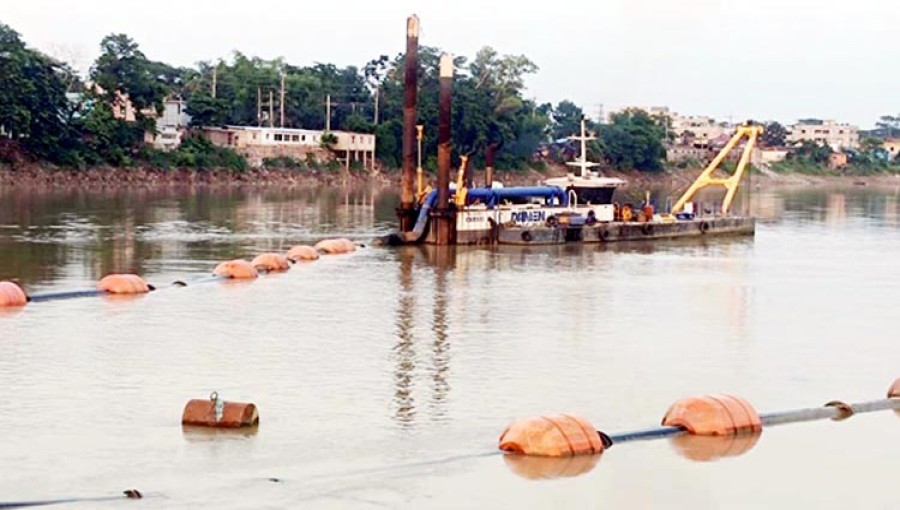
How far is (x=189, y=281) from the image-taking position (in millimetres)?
28031

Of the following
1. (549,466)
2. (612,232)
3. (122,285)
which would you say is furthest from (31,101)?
(549,466)

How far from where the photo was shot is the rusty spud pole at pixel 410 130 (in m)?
38.2

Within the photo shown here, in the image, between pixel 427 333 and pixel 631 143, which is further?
pixel 631 143

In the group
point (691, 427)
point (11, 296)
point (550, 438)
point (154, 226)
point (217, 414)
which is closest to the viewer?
point (550, 438)

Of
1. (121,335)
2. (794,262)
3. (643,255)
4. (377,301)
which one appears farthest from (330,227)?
(121,335)

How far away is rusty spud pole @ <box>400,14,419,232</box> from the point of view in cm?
3819

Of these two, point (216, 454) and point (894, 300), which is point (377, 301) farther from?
point (216, 454)

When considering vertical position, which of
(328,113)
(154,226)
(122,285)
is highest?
(328,113)

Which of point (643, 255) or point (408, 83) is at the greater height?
point (408, 83)

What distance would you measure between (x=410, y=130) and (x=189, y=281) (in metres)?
12.2

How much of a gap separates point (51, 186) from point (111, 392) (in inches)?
2047

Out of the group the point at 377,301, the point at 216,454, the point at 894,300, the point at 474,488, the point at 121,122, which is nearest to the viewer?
the point at 474,488

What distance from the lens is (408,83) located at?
127ft

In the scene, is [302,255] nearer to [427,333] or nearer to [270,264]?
[270,264]
